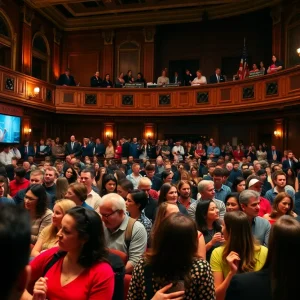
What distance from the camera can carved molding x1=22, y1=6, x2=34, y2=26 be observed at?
48.1ft

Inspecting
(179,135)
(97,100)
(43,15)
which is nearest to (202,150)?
(179,135)

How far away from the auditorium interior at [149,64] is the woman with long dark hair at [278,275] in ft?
37.4

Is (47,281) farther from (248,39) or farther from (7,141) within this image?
(248,39)

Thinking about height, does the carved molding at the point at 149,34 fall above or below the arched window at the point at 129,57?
above

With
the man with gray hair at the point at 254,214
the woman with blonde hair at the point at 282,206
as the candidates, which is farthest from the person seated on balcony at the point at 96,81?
the man with gray hair at the point at 254,214

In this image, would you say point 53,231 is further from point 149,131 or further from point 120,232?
point 149,131

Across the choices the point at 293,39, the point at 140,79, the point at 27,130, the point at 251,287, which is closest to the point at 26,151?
the point at 27,130

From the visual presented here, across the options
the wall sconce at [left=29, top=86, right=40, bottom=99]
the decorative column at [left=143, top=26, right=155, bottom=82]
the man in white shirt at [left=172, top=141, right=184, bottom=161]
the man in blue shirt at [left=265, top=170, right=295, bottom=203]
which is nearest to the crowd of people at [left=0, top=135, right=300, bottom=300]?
the man in blue shirt at [left=265, top=170, right=295, bottom=203]

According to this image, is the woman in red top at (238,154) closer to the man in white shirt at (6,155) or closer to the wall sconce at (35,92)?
the man in white shirt at (6,155)

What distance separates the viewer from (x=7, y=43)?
1422 cm

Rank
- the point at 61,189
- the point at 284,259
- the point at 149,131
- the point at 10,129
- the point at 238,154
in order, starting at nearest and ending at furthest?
the point at 284,259, the point at 61,189, the point at 238,154, the point at 10,129, the point at 149,131

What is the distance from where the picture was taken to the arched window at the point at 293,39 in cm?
1403

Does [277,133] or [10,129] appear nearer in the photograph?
[10,129]

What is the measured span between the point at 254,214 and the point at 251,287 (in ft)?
6.16
